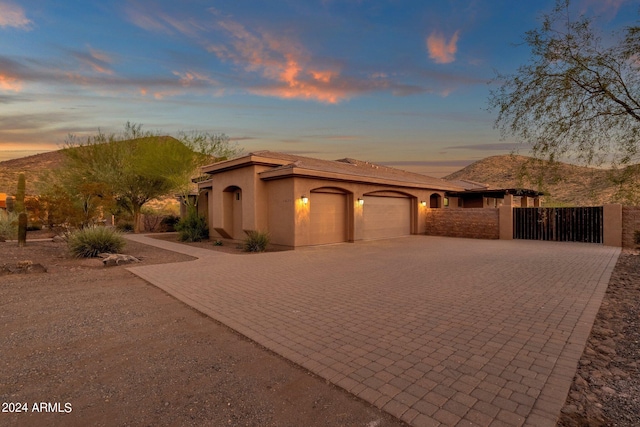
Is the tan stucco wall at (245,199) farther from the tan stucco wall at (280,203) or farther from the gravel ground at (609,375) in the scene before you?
the gravel ground at (609,375)

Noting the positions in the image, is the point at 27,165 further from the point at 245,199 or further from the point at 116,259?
the point at 116,259

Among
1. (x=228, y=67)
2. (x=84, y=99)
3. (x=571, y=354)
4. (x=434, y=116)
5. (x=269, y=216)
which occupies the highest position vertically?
(x=228, y=67)

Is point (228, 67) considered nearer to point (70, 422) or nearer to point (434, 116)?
point (434, 116)

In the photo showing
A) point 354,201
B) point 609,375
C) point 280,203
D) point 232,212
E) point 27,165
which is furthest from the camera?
point 27,165

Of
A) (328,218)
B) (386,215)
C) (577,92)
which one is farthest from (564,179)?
(386,215)

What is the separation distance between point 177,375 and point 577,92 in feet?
23.2

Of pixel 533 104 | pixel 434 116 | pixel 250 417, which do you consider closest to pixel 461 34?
pixel 434 116

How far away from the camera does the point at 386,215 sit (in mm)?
18766

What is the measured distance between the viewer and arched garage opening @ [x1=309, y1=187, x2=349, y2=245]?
14945 mm

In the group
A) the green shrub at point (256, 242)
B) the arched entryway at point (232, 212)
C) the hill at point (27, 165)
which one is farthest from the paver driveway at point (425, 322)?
the hill at point (27, 165)

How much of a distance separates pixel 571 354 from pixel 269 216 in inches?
497

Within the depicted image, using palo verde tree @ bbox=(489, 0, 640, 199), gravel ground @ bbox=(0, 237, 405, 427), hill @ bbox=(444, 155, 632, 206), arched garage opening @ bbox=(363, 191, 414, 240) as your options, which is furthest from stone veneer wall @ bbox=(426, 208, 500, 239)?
gravel ground @ bbox=(0, 237, 405, 427)

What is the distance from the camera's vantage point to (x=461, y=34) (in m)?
10.4

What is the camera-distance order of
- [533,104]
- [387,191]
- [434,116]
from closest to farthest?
1. [533,104]
2. [434,116]
3. [387,191]
